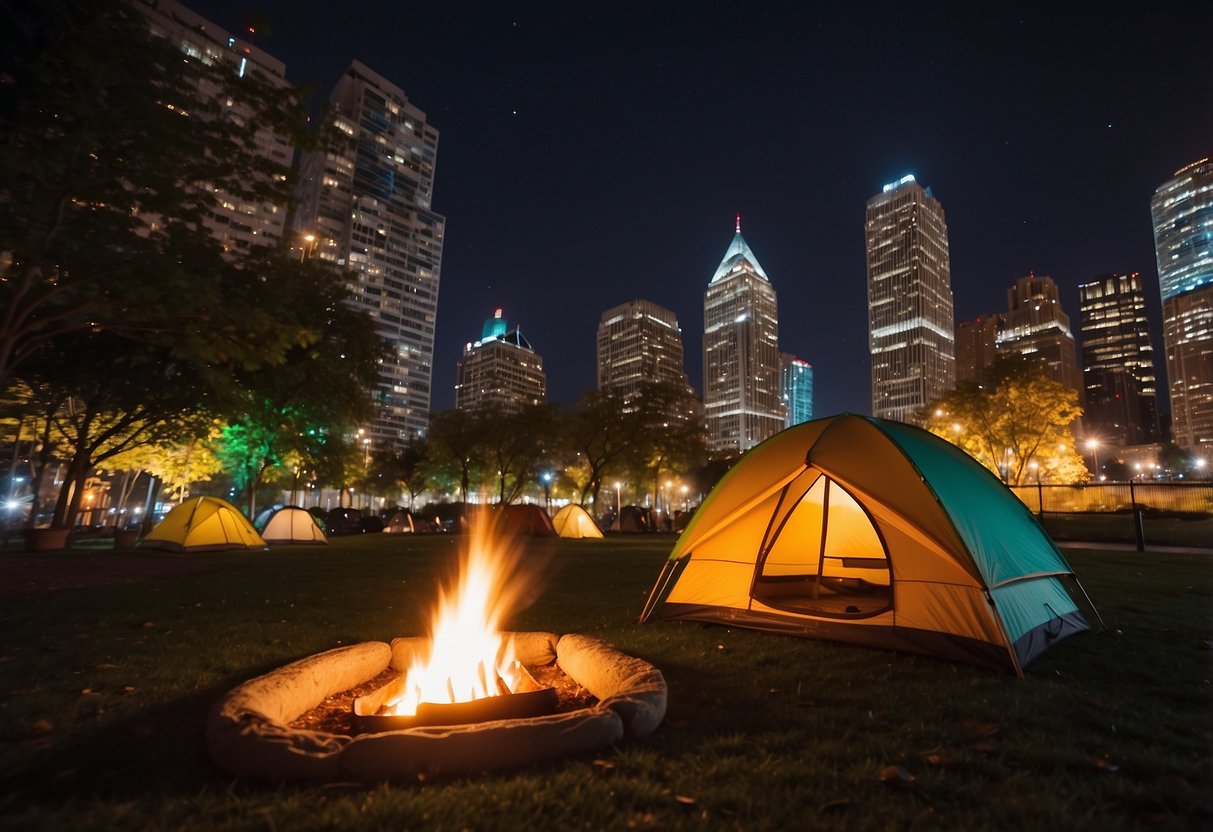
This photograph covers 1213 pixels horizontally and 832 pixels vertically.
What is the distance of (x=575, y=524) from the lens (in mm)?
25531

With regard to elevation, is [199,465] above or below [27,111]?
below

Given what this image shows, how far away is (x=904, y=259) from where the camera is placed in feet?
472

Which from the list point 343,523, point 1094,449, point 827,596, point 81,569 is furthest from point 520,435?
point 1094,449

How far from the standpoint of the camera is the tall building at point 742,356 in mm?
176000

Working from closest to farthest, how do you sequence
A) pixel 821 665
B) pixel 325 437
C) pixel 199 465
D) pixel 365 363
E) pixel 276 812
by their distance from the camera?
pixel 276 812 → pixel 821 665 → pixel 365 363 → pixel 325 437 → pixel 199 465

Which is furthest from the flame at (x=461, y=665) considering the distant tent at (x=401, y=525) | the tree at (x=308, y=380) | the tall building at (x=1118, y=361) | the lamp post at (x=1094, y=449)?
the tall building at (x=1118, y=361)

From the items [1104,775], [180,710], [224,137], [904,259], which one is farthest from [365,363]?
[904,259]

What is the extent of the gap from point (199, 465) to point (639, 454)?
25.2 meters

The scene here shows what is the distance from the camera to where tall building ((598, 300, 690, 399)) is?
5285 inches

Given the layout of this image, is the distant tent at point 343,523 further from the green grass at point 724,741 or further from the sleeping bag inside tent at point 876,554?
the sleeping bag inside tent at point 876,554

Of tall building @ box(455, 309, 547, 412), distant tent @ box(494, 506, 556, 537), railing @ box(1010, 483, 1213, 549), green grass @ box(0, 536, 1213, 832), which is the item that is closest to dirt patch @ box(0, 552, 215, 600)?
green grass @ box(0, 536, 1213, 832)

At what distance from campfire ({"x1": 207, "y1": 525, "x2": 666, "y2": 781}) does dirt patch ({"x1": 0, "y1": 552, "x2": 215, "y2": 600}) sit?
26.4 feet

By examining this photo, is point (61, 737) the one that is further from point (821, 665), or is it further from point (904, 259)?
point (904, 259)

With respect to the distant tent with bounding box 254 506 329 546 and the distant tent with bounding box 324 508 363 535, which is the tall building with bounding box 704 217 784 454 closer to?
the distant tent with bounding box 324 508 363 535
